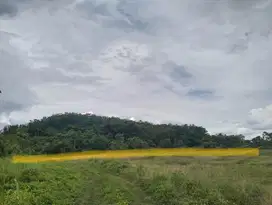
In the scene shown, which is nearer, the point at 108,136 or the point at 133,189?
the point at 133,189

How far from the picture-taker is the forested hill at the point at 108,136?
6919 centimetres

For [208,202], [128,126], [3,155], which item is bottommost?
[208,202]

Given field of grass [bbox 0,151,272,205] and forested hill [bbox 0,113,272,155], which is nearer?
field of grass [bbox 0,151,272,205]

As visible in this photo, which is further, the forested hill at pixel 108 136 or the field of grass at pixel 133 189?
the forested hill at pixel 108 136

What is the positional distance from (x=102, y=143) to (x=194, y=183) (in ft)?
170

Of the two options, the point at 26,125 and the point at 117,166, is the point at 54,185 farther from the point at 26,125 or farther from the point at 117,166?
the point at 26,125

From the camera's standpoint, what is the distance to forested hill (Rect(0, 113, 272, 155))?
69194mm

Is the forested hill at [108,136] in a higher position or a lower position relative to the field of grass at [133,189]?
higher

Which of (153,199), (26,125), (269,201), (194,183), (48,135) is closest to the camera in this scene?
(269,201)

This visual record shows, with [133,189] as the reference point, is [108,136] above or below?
above

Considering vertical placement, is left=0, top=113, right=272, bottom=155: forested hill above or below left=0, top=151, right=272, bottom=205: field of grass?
above

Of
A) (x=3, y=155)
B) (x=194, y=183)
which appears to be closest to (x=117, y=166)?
(x=3, y=155)

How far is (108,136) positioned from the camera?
82125mm

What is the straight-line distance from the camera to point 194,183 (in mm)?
21438
